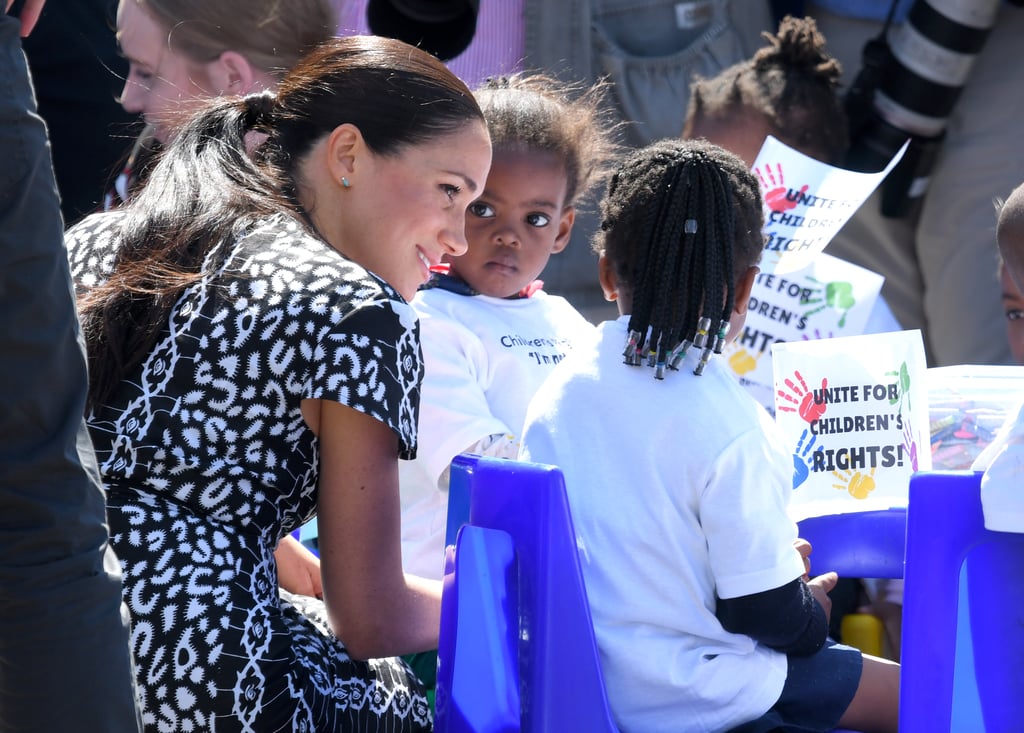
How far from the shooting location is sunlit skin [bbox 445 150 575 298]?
2.62m

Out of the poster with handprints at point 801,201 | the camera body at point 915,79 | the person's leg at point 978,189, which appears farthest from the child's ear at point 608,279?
the person's leg at point 978,189

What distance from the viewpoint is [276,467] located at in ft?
5.57

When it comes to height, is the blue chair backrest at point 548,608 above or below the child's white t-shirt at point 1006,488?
below

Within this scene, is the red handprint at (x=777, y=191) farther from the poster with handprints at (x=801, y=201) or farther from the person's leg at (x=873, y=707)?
the person's leg at (x=873, y=707)

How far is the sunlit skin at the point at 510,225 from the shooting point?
2.62 meters

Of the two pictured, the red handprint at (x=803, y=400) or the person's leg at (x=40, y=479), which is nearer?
the person's leg at (x=40, y=479)

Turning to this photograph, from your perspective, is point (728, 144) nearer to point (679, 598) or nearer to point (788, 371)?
point (788, 371)

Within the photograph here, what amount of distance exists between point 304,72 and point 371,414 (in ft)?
2.18

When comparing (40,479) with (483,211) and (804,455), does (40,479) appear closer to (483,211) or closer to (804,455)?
(804,455)

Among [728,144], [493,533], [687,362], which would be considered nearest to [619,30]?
[728,144]

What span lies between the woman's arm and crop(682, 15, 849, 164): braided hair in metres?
2.09

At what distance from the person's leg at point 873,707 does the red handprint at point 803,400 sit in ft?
Result: 1.61

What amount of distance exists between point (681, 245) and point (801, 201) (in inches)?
40.2

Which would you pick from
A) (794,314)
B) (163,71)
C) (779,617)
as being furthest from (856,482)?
(163,71)
